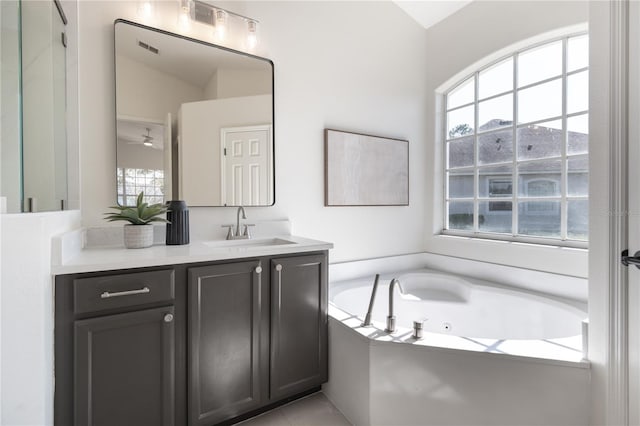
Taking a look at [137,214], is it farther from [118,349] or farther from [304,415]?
[304,415]

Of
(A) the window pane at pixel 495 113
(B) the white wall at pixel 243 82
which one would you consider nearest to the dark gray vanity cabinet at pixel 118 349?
(B) the white wall at pixel 243 82

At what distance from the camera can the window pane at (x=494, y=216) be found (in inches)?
101

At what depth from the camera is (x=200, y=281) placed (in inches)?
57.6

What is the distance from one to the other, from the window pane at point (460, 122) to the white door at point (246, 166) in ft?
6.02

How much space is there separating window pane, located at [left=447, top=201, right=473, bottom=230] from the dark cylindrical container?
240 cm

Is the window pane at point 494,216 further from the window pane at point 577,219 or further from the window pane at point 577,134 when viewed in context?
the window pane at point 577,134

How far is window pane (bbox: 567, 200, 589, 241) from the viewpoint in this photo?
7.06 ft

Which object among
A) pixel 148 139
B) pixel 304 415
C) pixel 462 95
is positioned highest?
pixel 462 95

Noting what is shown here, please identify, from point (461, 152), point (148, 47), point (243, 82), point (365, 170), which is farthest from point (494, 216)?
point (148, 47)

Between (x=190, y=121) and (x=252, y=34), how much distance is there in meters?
0.77

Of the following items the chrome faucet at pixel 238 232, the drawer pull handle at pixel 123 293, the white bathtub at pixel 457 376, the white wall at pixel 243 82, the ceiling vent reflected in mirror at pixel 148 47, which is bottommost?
the white bathtub at pixel 457 376

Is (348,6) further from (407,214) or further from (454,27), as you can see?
(407,214)

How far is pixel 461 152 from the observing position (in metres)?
2.93

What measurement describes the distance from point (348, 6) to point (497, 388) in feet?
9.22
